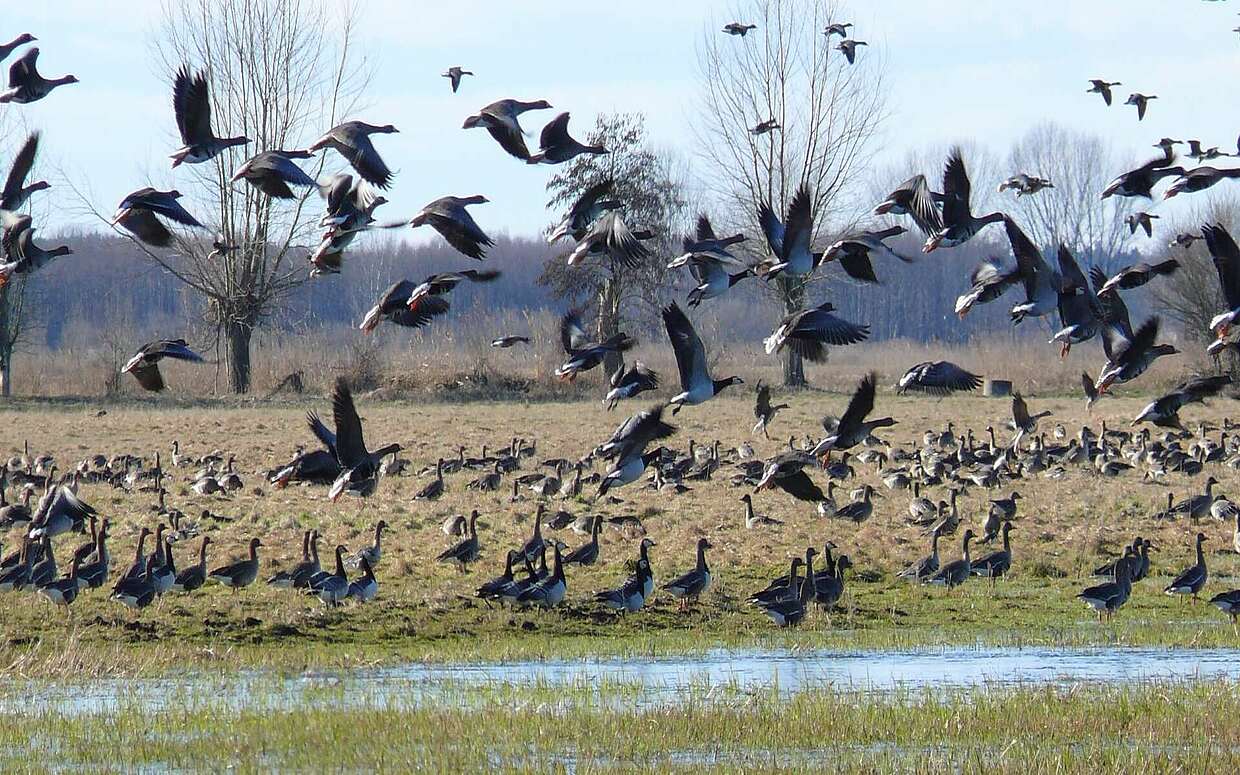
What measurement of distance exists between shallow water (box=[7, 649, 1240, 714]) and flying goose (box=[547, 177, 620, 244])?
162 inches

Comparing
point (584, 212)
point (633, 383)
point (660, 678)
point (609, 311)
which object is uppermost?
point (609, 311)

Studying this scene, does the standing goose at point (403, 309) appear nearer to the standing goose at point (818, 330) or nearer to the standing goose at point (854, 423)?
the standing goose at point (818, 330)

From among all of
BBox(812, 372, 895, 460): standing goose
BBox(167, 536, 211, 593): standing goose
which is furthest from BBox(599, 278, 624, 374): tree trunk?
BBox(812, 372, 895, 460): standing goose

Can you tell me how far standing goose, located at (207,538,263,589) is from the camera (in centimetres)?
1891

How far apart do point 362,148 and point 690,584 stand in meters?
6.94

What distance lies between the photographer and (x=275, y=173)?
1425cm

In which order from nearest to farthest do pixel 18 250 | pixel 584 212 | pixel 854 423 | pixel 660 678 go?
pixel 18 250 < pixel 854 423 < pixel 660 678 < pixel 584 212

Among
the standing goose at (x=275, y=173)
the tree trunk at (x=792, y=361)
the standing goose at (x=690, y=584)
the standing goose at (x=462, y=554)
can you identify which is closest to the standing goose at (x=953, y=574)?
the standing goose at (x=690, y=584)

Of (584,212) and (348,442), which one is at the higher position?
(584,212)

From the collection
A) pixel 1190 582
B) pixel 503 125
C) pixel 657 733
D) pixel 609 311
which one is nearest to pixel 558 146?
pixel 503 125

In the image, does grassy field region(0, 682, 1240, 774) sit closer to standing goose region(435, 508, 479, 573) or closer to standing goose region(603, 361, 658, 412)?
standing goose region(603, 361, 658, 412)

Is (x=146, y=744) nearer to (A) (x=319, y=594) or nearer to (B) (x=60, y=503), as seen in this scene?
(A) (x=319, y=594)

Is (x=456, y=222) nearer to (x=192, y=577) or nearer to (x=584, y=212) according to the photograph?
(x=584, y=212)

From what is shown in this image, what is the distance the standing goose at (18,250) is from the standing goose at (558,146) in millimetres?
4467
